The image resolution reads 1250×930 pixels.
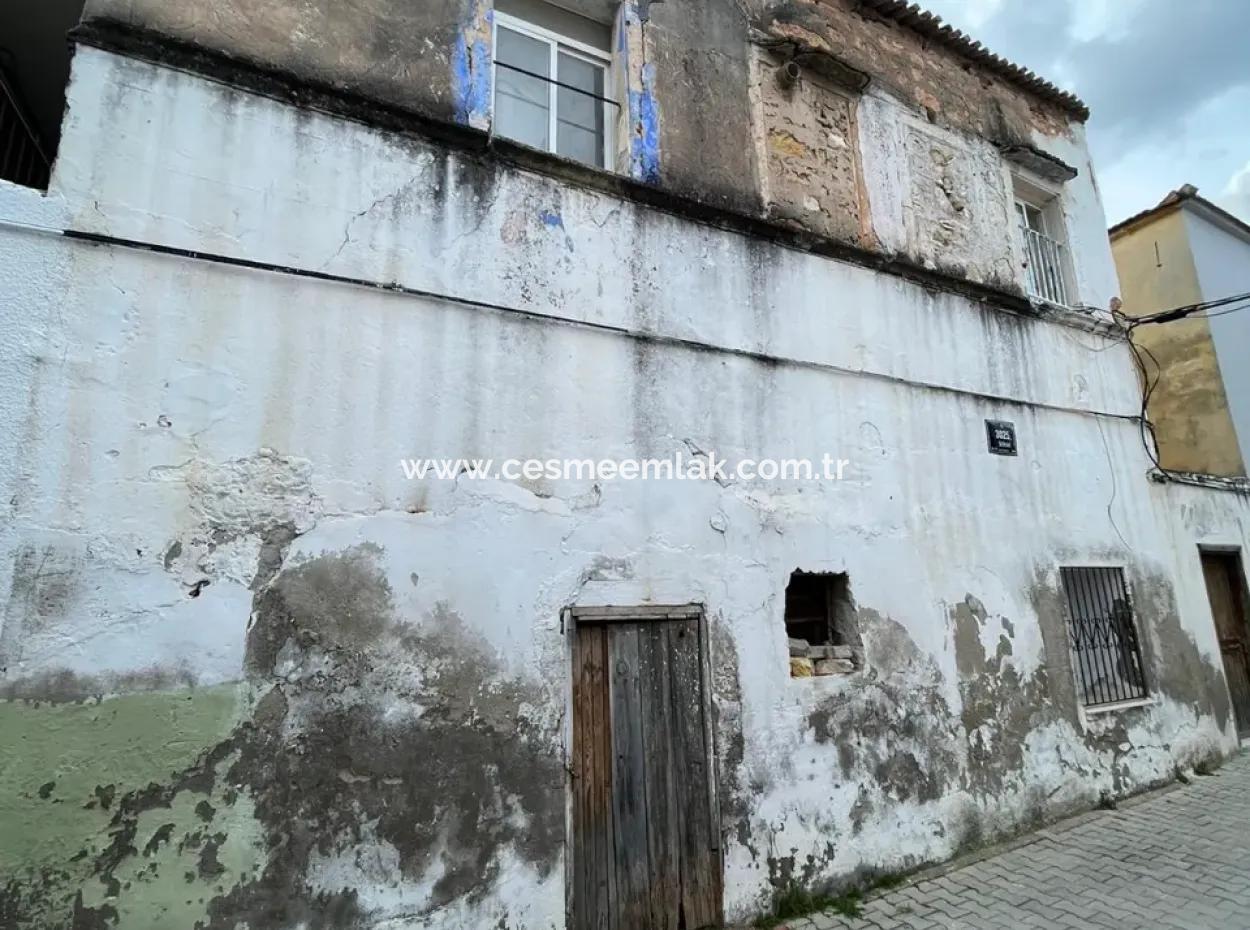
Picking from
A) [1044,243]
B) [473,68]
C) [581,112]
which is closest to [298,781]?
[473,68]

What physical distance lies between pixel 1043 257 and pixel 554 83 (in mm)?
5862

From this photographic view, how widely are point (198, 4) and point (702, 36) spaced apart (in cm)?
349

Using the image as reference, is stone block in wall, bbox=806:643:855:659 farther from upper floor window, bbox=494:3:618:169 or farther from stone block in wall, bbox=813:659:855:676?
upper floor window, bbox=494:3:618:169

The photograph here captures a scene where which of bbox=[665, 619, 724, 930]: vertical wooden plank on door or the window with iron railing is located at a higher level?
the window with iron railing

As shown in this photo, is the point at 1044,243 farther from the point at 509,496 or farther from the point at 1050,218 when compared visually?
the point at 509,496

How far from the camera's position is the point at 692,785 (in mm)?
4047

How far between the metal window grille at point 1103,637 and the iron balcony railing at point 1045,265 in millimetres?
2992

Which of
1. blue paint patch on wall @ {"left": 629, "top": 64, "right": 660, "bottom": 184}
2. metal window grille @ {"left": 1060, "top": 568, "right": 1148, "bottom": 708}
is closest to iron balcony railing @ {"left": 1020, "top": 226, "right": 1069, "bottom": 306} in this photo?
metal window grille @ {"left": 1060, "top": 568, "right": 1148, "bottom": 708}

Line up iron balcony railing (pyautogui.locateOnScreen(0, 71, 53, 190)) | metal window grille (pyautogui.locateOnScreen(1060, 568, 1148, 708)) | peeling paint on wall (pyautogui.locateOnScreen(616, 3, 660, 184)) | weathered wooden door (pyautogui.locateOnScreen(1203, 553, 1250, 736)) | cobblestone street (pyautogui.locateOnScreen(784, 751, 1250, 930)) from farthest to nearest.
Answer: weathered wooden door (pyautogui.locateOnScreen(1203, 553, 1250, 736)) → metal window grille (pyautogui.locateOnScreen(1060, 568, 1148, 708)) → peeling paint on wall (pyautogui.locateOnScreen(616, 3, 660, 184)) → iron balcony railing (pyautogui.locateOnScreen(0, 71, 53, 190)) → cobblestone street (pyautogui.locateOnScreen(784, 751, 1250, 930))

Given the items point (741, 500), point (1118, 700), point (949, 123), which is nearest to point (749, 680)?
point (741, 500)

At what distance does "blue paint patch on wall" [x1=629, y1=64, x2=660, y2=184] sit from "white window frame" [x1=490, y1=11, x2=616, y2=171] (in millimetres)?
196

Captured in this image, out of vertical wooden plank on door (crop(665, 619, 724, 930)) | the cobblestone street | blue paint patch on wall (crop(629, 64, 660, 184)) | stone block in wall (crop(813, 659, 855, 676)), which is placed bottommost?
the cobblestone street

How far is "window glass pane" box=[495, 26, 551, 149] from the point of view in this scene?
4652 millimetres

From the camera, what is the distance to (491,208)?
4160 mm
